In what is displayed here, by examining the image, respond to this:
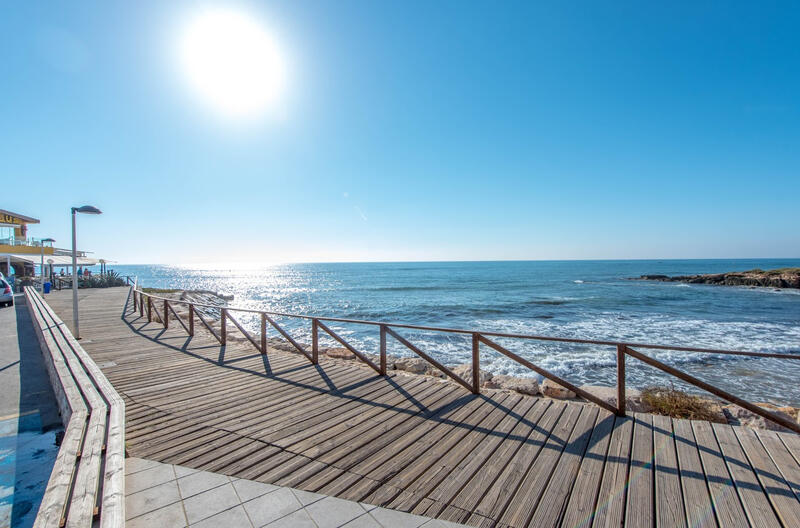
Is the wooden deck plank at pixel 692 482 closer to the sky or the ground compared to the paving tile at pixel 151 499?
closer to the ground

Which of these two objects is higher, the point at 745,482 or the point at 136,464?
Result: the point at 136,464

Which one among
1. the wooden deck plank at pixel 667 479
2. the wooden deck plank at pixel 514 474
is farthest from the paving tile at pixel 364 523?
the wooden deck plank at pixel 667 479

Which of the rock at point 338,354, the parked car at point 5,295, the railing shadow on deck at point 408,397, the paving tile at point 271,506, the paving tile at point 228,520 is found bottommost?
the rock at point 338,354

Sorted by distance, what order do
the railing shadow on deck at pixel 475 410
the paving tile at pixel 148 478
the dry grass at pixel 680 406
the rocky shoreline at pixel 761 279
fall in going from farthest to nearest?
the rocky shoreline at pixel 761 279, the dry grass at pixel 680 406, the railing shadow on deck at pixel 475 410, the paving tile at pixel 148 478

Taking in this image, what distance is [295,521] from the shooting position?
2547 millimetres

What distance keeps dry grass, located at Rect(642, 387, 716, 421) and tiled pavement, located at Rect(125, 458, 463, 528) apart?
559 centimetres

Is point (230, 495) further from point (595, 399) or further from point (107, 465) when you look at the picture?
point (595, 399)

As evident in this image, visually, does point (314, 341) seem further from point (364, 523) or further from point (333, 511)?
point (364, 523)

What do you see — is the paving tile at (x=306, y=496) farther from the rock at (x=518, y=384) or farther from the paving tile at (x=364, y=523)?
the rock at (x=518, y=384)

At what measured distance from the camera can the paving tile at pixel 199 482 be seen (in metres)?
2.90

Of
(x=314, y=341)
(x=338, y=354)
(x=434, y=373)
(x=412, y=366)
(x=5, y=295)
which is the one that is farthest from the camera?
(x=5, y=295)

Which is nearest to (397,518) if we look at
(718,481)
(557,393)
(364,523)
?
(364,523)

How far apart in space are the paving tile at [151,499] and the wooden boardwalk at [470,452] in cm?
37

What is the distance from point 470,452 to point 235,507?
7.06 ft
